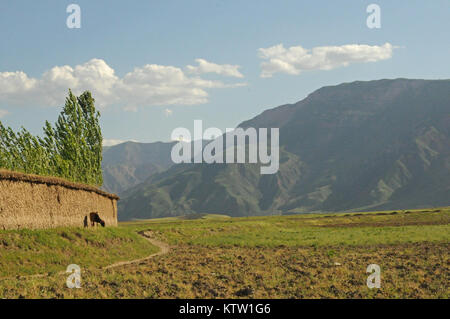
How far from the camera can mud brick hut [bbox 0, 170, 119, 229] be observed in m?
28.0

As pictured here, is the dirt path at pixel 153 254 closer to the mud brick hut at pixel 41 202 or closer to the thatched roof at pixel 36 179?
the mud brick hut at pixel 41 202

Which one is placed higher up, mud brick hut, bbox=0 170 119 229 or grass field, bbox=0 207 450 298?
mud brick hut, bbox=0 170 119 229

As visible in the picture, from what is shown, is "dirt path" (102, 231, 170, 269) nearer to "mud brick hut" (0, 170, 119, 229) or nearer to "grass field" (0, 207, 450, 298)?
"grass field" (0, 207, 450, 298)

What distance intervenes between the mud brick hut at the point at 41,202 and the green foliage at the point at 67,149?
5.64 meters

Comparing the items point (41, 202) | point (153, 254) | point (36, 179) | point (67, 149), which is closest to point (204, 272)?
point (41, 202)

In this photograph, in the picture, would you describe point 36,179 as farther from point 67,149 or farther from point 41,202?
point 67,149

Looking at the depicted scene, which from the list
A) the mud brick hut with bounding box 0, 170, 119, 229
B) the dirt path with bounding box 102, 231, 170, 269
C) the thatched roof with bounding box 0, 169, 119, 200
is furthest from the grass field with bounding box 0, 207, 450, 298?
the thatched roof with bounding box 0, 169, 119, 200

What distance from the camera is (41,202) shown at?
31953 millimetres

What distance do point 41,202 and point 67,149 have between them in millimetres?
23063

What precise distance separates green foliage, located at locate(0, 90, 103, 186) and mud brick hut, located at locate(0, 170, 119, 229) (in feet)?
18.5

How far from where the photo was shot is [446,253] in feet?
114

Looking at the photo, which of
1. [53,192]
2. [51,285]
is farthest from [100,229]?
[51,285]

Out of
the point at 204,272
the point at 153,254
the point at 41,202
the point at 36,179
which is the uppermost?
the point at 36,179
